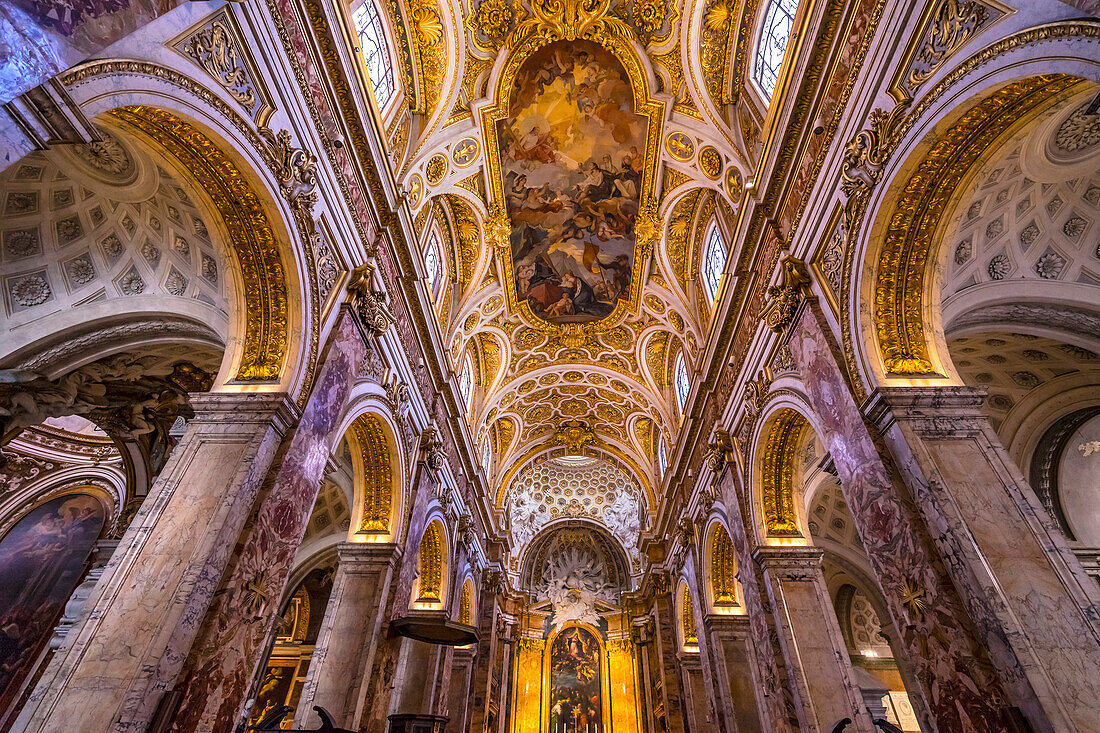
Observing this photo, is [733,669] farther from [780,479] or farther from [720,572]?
[780,479]

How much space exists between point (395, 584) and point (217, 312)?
5827mm

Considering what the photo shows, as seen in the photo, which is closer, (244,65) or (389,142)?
(244,65)

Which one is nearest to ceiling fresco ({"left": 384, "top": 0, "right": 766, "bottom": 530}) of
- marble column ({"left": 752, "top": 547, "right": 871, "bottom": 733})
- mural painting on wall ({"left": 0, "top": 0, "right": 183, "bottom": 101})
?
marble column ({"left": 752, "top": 547, "right": 871, "bottom": 733})

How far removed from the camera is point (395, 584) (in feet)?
32.2

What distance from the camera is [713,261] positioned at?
1332 cm

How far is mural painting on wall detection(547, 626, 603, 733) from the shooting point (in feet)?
→ 75.0

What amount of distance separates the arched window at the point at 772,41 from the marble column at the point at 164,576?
946 centimetres

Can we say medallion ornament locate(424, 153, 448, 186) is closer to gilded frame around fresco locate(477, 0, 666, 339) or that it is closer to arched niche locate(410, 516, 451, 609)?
gilded frame around fresco locate(477, 0, 666, 339)

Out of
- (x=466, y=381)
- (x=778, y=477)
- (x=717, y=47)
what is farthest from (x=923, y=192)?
(x=466, y=381)

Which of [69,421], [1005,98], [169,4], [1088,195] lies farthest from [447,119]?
[69,421]

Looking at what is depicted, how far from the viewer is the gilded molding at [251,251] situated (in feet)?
19.3

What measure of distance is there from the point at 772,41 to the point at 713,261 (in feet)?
17.3

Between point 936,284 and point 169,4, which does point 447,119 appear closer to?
point 169,4

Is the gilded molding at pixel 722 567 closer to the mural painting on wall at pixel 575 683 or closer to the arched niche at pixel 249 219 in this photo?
the arched niche at pixel 249 219
